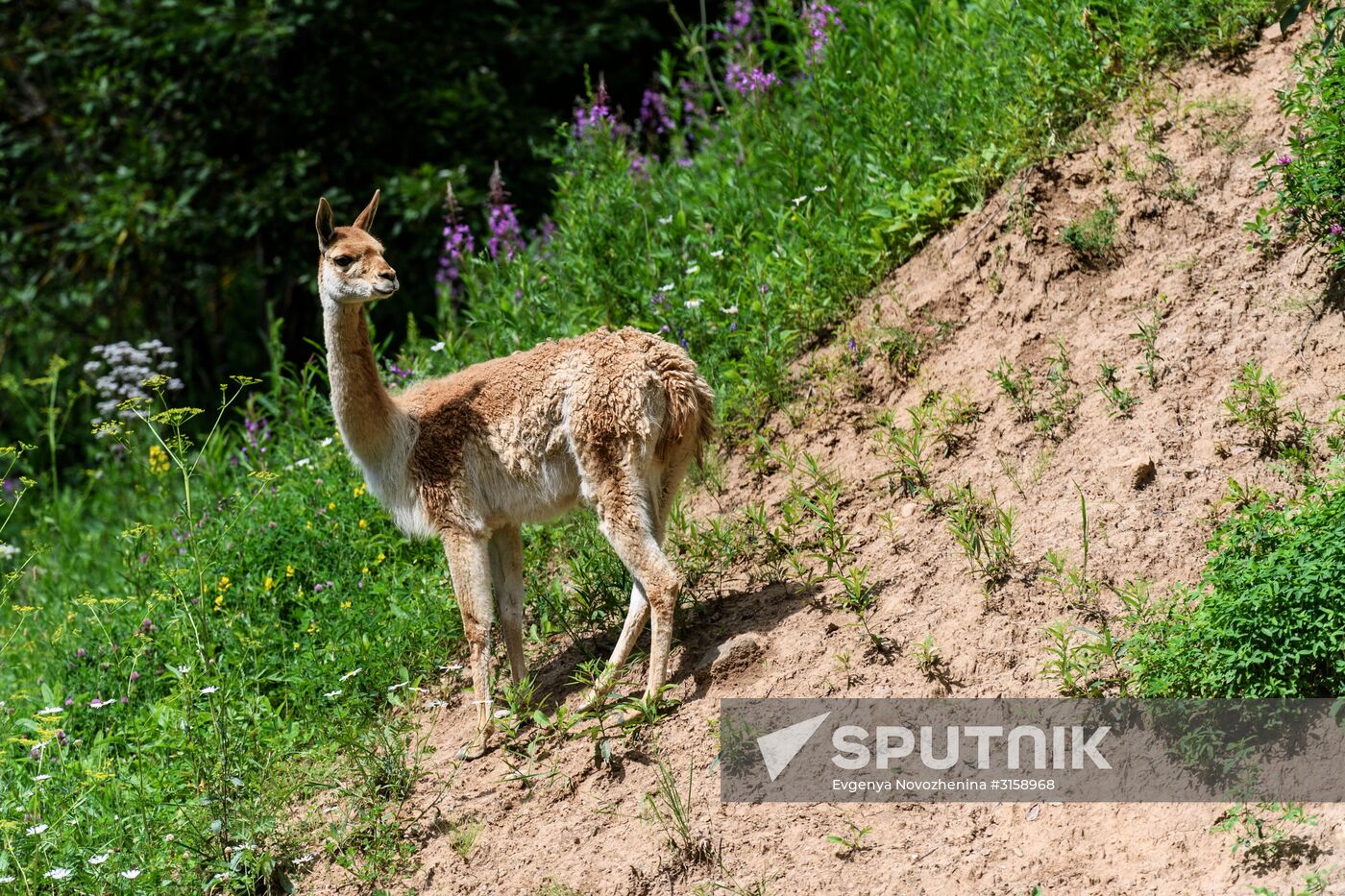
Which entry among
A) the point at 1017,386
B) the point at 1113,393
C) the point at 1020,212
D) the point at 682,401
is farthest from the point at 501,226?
the point at 1113,393

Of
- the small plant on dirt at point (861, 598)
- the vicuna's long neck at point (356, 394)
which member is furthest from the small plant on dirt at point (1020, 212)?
the vicuna's long neck at point (356, 394)

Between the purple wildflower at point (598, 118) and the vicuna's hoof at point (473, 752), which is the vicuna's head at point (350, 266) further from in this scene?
the purple wildflower at point (598, 118)

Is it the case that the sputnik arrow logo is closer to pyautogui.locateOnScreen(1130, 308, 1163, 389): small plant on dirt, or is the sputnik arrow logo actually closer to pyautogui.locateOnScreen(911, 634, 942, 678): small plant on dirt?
pyautogui.locateOnScreen(911, 634, 942, 678): small plant on dirt

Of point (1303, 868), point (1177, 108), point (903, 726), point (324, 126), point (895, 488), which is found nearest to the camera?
point (1303, 868)

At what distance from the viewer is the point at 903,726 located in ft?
18.5

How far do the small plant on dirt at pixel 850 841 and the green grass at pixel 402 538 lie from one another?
1559 mm

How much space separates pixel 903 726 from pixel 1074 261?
291 cm

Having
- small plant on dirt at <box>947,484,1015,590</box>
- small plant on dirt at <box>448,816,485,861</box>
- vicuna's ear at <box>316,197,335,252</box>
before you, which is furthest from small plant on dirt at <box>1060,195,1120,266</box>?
small plant on dirt at <box>448,816,485,861</box>

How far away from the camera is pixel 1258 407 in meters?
5.99

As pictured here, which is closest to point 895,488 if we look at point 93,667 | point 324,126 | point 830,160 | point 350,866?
point 830,160

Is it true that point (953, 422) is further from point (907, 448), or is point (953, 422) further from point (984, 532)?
point (984, 532)

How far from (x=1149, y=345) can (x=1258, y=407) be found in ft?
2.36

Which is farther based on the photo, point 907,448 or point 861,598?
point 907,448

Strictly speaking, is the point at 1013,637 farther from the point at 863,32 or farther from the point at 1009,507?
the point at 863,32
